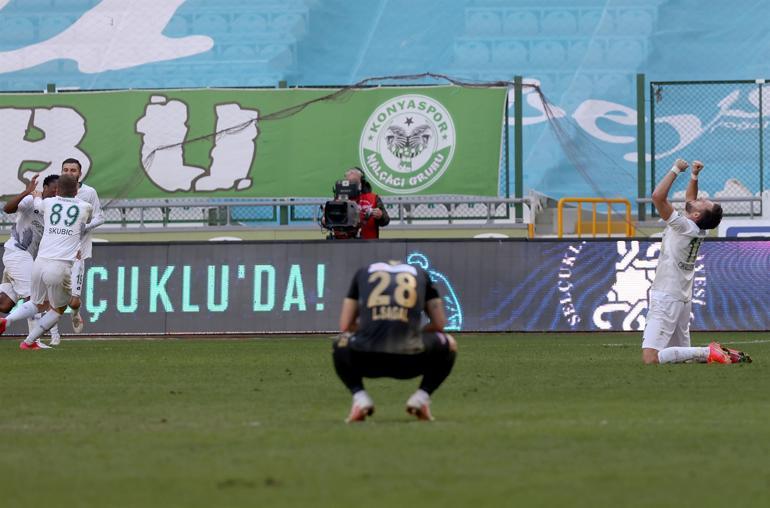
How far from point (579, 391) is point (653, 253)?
1051 centimetres

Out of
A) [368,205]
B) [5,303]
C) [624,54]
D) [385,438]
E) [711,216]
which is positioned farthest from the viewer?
[624,54]

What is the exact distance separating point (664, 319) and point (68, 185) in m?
6.98

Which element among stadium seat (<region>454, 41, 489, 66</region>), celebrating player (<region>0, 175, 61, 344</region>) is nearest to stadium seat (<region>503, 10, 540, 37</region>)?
stadium seat (<region>454, 41, 489, 66</region>)

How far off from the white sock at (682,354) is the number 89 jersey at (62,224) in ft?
22.6

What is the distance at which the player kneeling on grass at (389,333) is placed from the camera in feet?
31.5

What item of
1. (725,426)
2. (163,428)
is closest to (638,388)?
(725,426)

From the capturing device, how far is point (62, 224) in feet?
59.0

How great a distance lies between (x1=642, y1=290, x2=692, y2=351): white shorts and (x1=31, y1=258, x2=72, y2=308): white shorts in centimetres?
683

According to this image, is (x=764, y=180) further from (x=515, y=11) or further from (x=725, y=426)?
(x=725, y=426)

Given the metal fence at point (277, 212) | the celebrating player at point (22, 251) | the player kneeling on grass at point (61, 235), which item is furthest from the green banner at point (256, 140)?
the player kneeling on grass at point (61, 235)

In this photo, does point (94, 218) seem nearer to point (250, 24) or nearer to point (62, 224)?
point (62, 224)

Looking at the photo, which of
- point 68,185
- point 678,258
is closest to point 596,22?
point 68,185

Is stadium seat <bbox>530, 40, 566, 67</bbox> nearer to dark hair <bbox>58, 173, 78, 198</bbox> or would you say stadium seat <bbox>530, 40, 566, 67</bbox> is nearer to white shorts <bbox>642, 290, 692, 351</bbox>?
dark hair <bbox>58, 173, 78, 198</bbox>

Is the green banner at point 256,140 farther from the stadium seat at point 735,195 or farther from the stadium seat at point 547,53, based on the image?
the stadium seat at point 547,53
